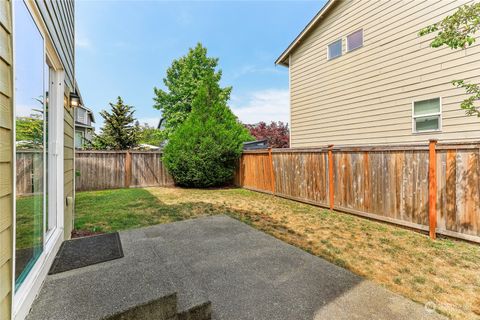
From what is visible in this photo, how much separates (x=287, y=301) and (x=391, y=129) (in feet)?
18.7

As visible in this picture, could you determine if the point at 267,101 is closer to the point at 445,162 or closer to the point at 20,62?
the point at 445,162

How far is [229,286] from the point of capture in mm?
2277

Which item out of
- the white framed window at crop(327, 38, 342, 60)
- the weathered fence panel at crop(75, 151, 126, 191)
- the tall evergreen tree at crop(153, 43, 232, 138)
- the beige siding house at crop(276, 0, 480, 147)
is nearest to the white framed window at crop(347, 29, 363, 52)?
the beige siding house at crop(276, 0, 480, 147)

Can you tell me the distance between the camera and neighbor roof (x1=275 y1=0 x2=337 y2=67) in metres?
7.44

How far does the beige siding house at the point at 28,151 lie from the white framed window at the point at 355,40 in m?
7.23

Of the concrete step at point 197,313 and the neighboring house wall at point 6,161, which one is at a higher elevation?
the neighboring house wall at point 6,161

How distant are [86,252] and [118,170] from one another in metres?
7.68

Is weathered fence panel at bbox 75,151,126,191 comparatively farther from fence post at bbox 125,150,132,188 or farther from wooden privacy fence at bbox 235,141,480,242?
wooden privacy fence at bbox 235,141,480,242

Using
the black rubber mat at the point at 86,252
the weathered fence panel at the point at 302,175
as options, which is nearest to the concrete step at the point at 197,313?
the black rubber mat at the point at 86,252

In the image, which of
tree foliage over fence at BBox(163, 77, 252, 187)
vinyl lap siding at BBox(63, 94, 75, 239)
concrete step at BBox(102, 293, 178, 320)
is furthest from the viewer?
tree foliage over fence at BBox(163, 77, 252, 187)

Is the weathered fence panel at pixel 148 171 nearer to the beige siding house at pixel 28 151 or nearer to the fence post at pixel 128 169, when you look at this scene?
the fence post at pixel 128 169

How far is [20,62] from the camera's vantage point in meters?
1.51

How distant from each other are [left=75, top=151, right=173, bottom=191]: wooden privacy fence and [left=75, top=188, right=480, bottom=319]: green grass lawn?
2469 millimetres

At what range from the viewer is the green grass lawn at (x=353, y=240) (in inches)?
91.6
